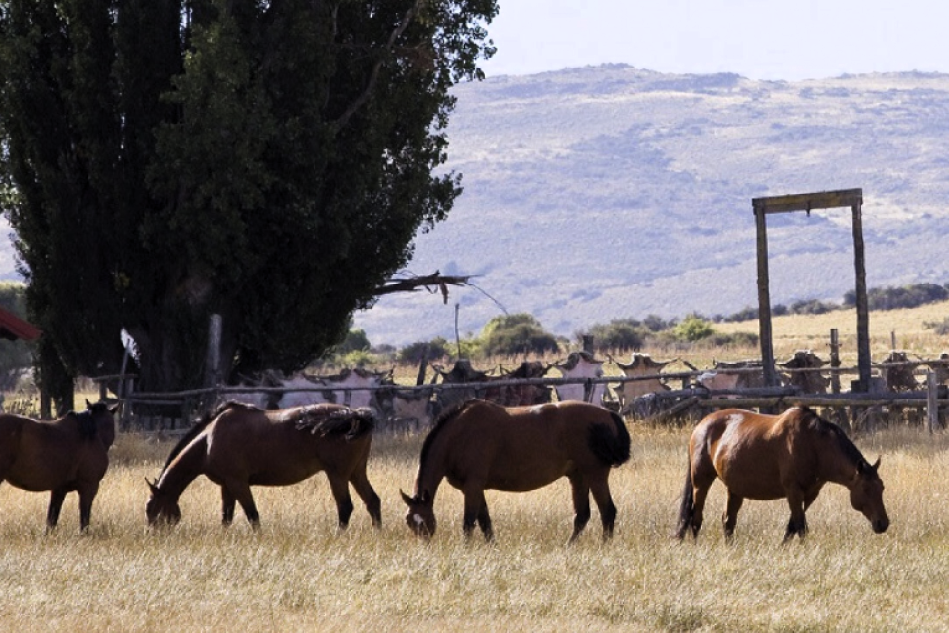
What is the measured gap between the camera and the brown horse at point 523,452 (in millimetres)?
14883

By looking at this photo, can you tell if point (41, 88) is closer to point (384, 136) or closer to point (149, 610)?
point (384, 136)

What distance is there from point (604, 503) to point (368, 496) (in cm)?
211

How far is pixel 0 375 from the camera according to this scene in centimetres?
5753

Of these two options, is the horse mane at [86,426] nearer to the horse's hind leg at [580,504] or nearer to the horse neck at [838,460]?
the horse's hind leg at [580,504]

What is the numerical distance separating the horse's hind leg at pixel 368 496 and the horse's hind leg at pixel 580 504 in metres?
1.71

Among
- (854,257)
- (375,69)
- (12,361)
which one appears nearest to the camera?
(854,257)

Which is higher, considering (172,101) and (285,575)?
(172,101)

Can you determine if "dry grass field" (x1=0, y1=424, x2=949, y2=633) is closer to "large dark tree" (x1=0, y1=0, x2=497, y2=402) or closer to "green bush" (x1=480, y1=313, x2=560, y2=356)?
"large dark tree" (x1=0, y1=0, x2=497, y2=402)

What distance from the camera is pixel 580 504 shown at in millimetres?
15141

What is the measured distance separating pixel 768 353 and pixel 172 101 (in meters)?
10.1

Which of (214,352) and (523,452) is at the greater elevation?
(214,352)

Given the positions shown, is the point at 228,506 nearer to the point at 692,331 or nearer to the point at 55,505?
the point at 55,505

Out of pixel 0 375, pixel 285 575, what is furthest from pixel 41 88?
pixel 0 375

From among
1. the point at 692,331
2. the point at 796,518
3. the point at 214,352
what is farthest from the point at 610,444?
the point at 692,331
